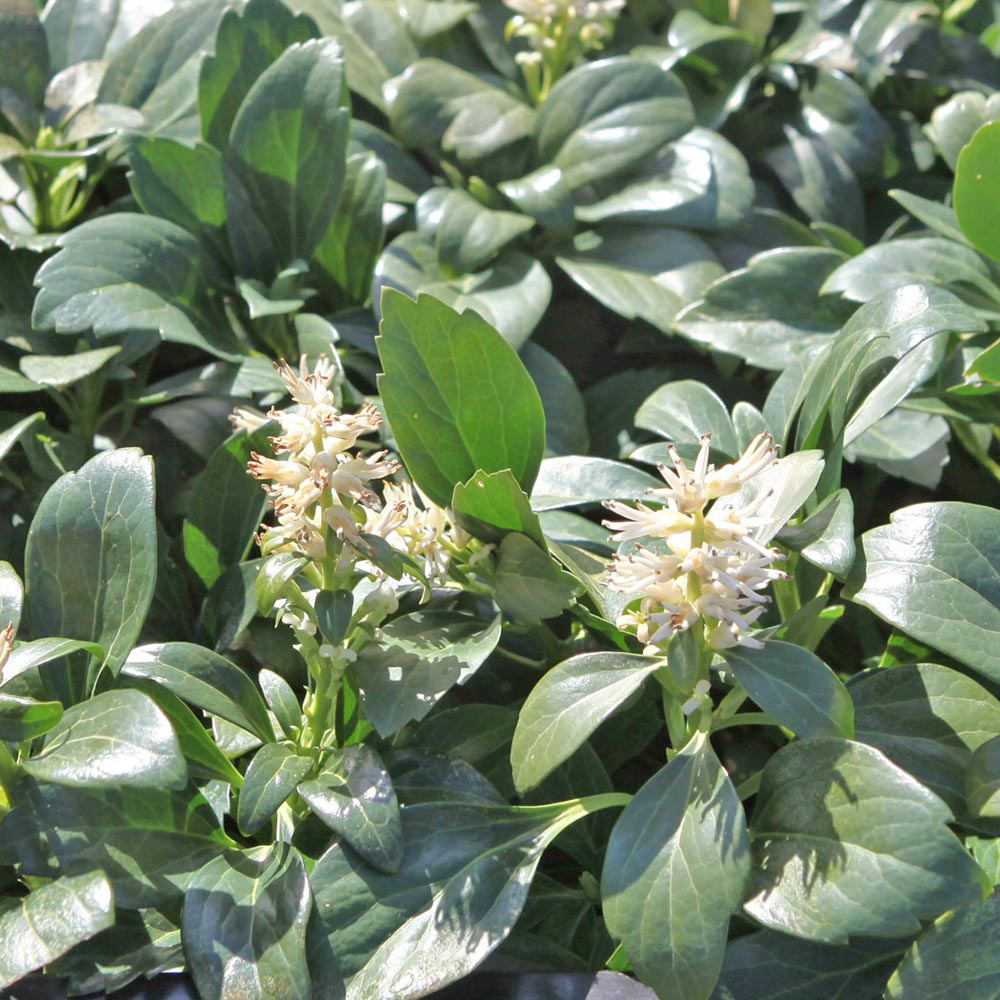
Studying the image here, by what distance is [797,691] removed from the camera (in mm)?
637

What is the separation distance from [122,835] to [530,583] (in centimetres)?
29

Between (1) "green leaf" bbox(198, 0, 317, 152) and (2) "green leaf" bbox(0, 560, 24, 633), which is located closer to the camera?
(2) "green leaf" bbox(0, 560, 24, 633)

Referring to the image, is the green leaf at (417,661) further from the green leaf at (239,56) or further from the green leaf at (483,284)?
the green leaf at (239,56)

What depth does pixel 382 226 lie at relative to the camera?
1.09m

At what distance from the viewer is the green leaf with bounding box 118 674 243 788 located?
717 mm

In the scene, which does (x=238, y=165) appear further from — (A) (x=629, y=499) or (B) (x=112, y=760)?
(B) (x=112, y=760)

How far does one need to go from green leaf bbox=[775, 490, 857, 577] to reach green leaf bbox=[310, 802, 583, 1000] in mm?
219

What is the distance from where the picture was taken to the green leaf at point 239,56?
40.8 inches

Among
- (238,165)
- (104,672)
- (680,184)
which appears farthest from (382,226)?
(104,672)

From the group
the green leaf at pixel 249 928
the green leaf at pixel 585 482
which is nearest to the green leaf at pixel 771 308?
the green leaf at pixel 585 482

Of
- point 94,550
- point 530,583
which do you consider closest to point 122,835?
point 94,550

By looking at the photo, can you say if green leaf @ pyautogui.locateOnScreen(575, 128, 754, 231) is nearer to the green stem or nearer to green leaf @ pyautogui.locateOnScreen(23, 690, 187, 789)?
the green stem

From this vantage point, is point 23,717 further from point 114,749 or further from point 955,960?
point 955,960

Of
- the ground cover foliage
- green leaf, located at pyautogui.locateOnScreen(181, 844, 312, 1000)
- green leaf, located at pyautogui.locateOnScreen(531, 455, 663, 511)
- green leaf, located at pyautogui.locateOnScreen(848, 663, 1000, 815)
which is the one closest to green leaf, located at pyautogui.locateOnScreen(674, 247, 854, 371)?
the ground cover foliage
